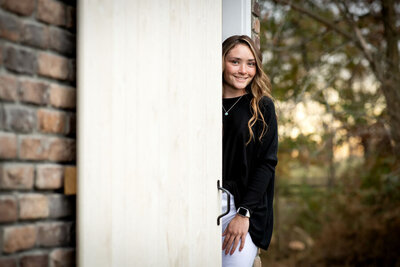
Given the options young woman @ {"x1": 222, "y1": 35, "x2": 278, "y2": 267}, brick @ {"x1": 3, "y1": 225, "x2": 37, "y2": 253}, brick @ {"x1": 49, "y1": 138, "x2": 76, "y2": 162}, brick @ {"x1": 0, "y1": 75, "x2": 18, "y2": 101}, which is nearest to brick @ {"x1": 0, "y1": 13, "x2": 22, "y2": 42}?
brick @ {"x1": 0, "y1": 75, "x2": 18, "y2": 101}

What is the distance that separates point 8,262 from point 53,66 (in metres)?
0.62

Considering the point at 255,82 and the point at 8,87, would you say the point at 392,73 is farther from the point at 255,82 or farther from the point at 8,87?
the point at 8,87

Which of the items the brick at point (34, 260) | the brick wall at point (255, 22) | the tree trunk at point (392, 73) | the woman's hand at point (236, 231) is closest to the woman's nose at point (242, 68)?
the brick wall at point (255, 22)

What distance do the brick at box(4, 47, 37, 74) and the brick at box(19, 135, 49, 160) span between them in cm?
21

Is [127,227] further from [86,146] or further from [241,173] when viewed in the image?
[241,173]

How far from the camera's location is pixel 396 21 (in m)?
6.83

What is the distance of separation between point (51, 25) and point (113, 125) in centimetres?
39

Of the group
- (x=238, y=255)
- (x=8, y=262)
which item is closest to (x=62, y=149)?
(x=8, y=262)

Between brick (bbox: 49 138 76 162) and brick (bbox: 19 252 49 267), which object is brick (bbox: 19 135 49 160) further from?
brick (bbox: 19 252 49 267)

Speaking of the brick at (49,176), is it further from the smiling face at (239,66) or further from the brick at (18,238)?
the smiling face at (239,66)

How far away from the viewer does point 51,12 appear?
142 cm

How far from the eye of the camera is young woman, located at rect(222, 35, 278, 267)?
248cm

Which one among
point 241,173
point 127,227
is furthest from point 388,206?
point 127,227

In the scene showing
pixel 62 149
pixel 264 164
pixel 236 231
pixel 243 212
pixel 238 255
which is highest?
pixel 62 149
